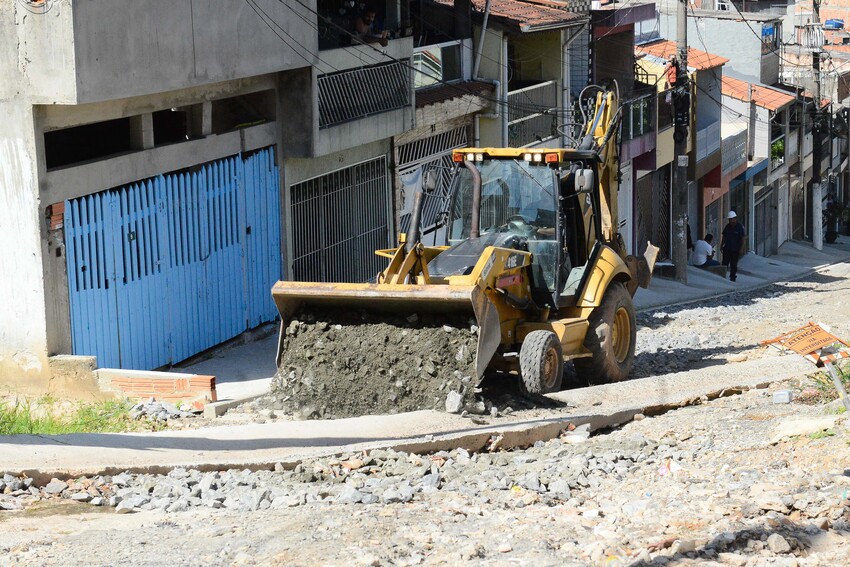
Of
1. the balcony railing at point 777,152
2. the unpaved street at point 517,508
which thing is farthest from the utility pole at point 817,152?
the unpaved street at point 517,508

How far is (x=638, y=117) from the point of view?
100 feet

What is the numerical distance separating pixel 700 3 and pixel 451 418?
43.0 metres

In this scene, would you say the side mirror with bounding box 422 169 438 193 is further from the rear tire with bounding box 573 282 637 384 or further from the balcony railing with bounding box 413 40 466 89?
the balcony railing with bounding box 413 40 466 89

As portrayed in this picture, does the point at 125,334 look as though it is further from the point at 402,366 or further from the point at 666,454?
the point at 666,454

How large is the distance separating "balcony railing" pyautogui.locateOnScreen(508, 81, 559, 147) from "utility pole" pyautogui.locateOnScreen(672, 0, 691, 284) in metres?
3.03

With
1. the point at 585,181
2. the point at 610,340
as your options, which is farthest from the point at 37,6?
the point at 610,340

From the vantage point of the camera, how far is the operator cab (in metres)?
13.3

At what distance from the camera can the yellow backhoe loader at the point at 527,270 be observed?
1193 centimetres

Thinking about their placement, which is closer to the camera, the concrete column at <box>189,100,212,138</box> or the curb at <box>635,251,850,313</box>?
the concrete column at <box>189,100,212,138</box>

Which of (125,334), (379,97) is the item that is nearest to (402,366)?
(125,334)

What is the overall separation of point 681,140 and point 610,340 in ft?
52.6

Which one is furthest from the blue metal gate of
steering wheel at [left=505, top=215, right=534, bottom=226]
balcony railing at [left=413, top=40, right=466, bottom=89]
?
balcony railing at [left=413, top=40, right=466, bottom=89]

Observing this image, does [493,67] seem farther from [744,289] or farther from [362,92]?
[744,289]

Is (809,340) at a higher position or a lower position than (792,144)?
higher
